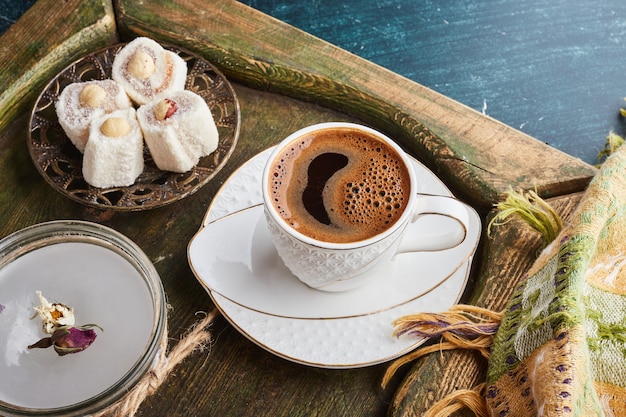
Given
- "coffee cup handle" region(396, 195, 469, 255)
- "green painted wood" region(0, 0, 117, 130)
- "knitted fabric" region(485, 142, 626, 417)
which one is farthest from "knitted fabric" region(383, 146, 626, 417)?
"green painted wood" region(0, 0, 117, 130)

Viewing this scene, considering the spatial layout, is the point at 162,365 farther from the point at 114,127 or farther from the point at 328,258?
the point at 114,127

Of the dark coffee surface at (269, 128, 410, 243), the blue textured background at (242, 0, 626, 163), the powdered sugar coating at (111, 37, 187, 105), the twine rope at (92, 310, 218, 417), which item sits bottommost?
the blue textured background at (242, 0, 626, 163)

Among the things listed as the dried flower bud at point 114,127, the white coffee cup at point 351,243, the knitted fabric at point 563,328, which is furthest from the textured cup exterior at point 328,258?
the dried flower bud at point 114,127

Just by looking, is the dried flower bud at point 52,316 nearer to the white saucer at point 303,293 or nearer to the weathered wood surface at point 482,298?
the white saucer at point 303,293

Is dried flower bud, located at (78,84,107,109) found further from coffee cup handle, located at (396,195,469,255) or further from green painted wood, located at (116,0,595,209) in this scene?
coffee cup handle, located at (396,195,469,255)

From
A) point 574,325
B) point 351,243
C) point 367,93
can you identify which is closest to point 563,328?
point 574,325

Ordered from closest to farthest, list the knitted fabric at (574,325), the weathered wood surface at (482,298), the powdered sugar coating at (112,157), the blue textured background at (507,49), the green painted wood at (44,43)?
1. the knitted fabric at (574,325)
2. the weathered wood surface at (482,298)
3. the powdered sugar coating at (112,157)
4. the green painted wood at (44,43)
5. the blue textured background at (507,49)
